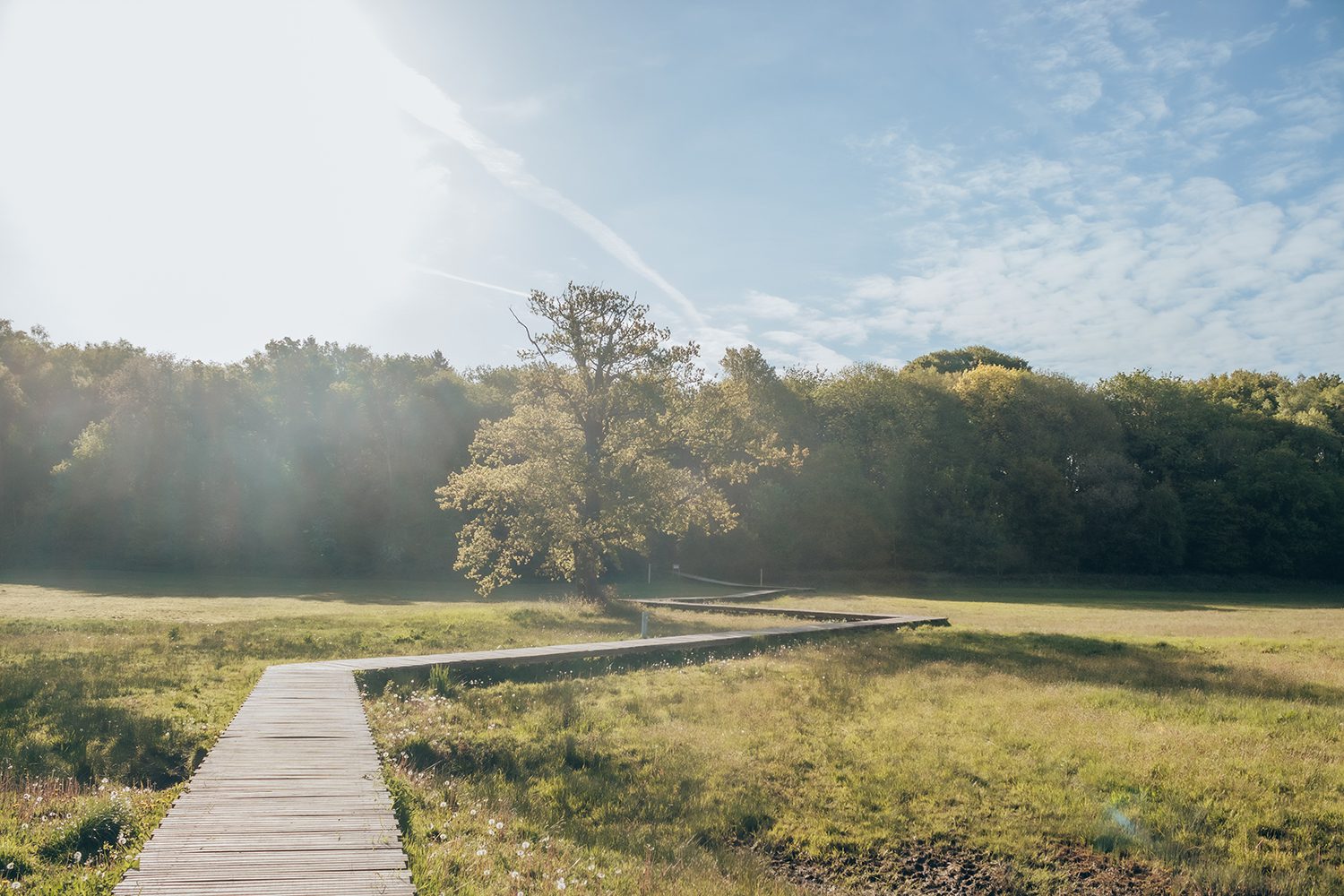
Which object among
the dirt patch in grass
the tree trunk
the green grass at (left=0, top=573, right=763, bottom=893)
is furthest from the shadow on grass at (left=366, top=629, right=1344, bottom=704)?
the tree trunk

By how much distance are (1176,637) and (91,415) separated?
7895 centimetres

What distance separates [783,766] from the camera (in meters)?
13.1

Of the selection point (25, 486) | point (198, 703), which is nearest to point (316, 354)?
point (25, 486)

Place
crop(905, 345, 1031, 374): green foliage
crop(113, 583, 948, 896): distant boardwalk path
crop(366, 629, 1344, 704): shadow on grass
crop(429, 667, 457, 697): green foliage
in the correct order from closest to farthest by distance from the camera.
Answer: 1. crop(113, 583, 948, 896): distant boardwalk path
2. crop(429, 667, 457, 697): green foliage
3. crop(366, 629, 1344, 704): shadow on grass
4. crop(905, 345, 1031, 374): green foliage

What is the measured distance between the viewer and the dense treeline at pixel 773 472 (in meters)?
66.0

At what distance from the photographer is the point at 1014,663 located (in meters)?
22.0

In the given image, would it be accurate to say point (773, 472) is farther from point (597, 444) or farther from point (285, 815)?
point (285, 815)

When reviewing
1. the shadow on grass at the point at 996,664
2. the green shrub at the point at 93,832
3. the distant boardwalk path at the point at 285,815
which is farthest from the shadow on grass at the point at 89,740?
the shadow on grass at the point at 996,664

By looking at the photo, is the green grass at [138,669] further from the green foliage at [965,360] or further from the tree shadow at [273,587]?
the green foliage at [965,360]

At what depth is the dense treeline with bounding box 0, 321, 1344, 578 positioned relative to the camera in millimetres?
66000

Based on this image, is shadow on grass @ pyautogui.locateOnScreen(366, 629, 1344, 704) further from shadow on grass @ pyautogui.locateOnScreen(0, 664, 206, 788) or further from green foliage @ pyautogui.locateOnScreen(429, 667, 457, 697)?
shadow on grass @ pyautogui.locateOnScreen(0, 664, 206, 788)

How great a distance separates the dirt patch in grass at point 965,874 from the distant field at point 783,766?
32mm

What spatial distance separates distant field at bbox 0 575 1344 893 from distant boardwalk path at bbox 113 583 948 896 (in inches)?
21.2

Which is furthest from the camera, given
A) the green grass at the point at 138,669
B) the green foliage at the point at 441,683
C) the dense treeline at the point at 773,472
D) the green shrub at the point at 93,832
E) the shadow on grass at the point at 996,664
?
the dense treeline at the point at 773,472
